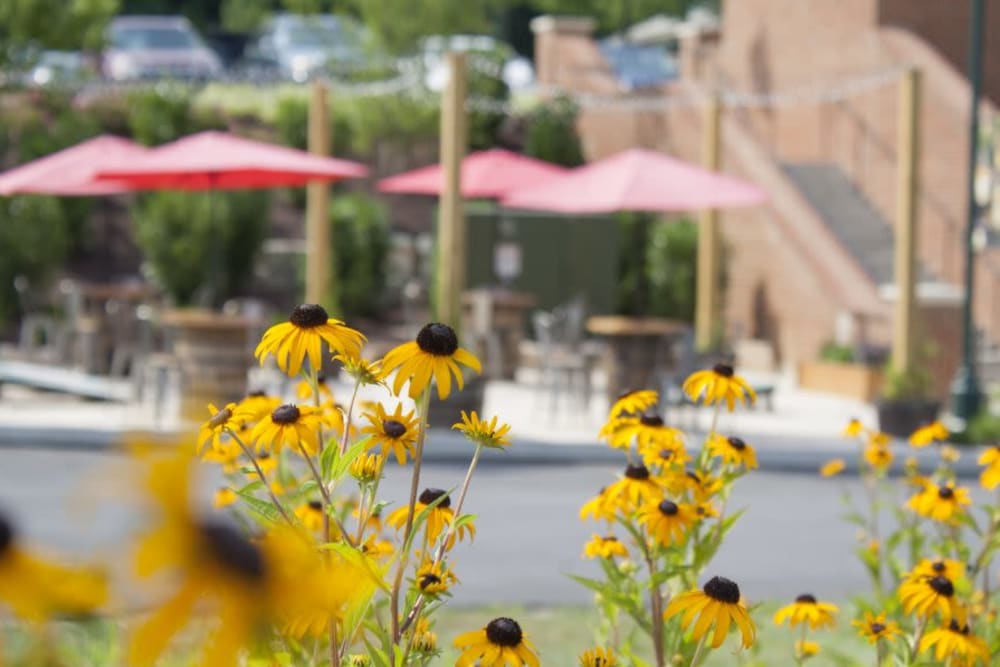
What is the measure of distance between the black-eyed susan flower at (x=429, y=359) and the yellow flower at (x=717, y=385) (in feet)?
5.17

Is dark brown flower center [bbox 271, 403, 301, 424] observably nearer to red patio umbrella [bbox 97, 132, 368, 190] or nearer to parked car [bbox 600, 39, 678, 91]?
red patio umbrella [bbox 97, 132, 368, 190]

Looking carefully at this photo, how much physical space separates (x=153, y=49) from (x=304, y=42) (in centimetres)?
441

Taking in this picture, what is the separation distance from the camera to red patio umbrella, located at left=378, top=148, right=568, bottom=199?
20.5 m

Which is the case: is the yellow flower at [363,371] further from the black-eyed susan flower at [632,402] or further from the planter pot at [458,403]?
the planter pot at [458,403]

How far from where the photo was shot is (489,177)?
2075 centimetres

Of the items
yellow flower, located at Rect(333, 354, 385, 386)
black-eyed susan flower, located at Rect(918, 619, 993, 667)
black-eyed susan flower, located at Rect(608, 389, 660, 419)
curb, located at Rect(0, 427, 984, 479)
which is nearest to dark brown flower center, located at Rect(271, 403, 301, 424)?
yellow flower, located at Rect(333, 354, 385, 386)

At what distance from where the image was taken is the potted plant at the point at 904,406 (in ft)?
50.5

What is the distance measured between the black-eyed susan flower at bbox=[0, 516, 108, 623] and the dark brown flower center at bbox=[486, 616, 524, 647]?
1828 millimetres

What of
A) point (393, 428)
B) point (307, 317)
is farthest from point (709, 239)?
point (307, 317)

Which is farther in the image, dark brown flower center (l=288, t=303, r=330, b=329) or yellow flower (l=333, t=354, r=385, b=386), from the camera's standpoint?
yellow flower (l=333, t=354, r=385, b=386)

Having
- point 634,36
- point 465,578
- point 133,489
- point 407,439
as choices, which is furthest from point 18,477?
point 634,36

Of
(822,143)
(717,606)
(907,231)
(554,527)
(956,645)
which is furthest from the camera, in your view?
(822,143)

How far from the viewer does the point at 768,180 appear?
24.5 m

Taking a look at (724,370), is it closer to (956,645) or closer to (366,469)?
(956,645)
